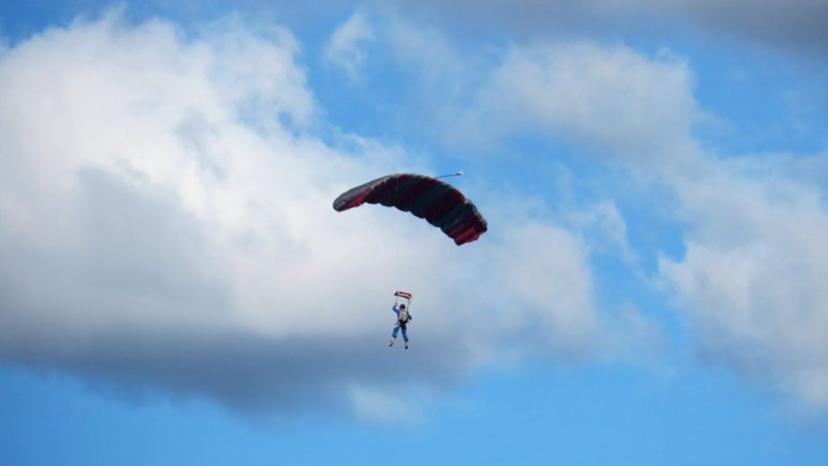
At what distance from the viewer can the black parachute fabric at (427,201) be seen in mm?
91812

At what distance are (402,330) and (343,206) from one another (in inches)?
382

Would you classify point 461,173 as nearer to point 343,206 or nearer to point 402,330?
point 343,206

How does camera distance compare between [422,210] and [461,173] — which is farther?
[422,210]

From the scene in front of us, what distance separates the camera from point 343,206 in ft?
298

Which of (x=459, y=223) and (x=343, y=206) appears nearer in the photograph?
(x=343, y=206)

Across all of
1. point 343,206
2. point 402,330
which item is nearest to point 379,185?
point 343,206

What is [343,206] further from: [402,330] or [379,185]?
[402,330]

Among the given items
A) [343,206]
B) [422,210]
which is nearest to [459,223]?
[422,210]

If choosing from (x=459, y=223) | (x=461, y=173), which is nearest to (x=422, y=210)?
(x=459, y=223)

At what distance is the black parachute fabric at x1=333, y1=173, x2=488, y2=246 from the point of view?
91812 millimetres

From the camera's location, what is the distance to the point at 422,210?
9756 cm

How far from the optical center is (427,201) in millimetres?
96875

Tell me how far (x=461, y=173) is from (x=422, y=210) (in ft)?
29.4

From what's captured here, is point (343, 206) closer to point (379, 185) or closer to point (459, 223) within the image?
point (379, 185)
